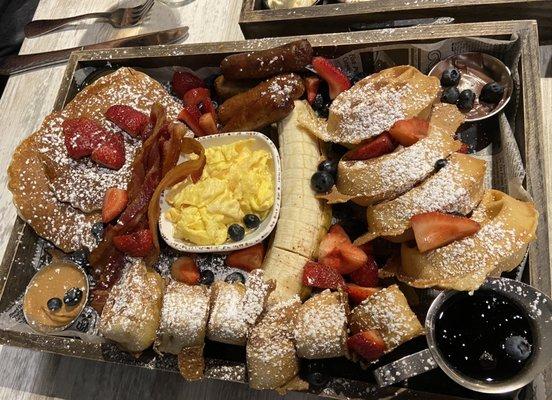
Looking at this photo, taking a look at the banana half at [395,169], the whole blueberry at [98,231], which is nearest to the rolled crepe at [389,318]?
the banana half at [395,169]

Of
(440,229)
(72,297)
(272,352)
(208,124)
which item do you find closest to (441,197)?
(440,229)

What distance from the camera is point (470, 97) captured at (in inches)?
76.3

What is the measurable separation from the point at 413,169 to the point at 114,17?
1871 mm

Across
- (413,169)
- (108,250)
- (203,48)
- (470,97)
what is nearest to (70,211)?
(108,250)

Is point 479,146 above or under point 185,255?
above

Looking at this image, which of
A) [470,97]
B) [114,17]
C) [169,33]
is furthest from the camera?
[114,17]

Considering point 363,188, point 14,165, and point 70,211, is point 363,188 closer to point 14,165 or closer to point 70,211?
point 70,211

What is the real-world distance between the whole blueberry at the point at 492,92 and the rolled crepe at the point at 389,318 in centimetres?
85

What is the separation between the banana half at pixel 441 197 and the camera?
5.28ft

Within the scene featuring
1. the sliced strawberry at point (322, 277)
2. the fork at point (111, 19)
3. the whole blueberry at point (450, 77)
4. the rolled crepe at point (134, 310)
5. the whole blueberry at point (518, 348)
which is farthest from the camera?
the fork at point (111, 19)

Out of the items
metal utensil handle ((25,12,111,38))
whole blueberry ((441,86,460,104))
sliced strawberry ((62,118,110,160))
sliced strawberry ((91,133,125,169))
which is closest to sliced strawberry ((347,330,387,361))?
whole blueberry ((441,86,460,104))

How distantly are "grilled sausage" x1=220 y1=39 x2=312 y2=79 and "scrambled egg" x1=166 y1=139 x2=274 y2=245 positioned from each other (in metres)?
0.31

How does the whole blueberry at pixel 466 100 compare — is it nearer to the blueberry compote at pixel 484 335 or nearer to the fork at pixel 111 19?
the blueberry compote at pixel 484 335

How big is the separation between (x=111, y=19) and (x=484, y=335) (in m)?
2.35
